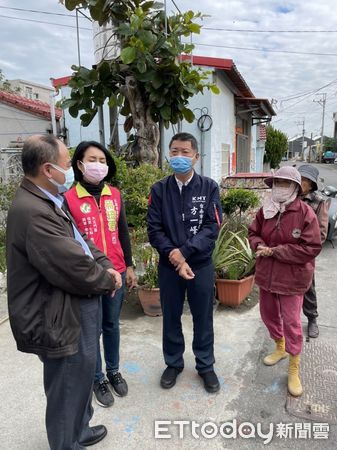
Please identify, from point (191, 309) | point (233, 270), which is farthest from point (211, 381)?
point (233, 270)

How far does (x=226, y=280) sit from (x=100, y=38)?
4.15 metres

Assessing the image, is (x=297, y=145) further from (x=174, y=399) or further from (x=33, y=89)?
(x=174, y=399)

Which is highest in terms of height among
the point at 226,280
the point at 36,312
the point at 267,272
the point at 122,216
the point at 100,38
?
the point at 100,38

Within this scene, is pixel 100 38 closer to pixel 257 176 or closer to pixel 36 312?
pixel 257 176

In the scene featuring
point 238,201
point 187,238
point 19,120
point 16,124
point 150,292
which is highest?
point 19,120

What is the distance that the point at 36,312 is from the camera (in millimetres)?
1545

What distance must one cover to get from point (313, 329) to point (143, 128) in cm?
345

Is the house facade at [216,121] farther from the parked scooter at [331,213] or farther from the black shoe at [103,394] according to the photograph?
the black shoe at [103,394]

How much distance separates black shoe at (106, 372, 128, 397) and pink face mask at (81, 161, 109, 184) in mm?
1405

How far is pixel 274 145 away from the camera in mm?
23234

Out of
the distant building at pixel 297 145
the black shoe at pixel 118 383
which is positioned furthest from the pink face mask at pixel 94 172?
the distant building at pixel 297 145

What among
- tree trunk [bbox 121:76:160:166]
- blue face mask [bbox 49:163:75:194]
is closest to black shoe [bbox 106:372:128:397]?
blue face mask [bbox 49:163:75:194]

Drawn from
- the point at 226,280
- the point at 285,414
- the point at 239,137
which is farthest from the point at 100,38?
the point at 239,137

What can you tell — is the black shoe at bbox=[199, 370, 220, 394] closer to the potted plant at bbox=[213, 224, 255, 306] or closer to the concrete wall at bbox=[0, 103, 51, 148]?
the potted plant at bbox=[213, 224, 255, 306]
